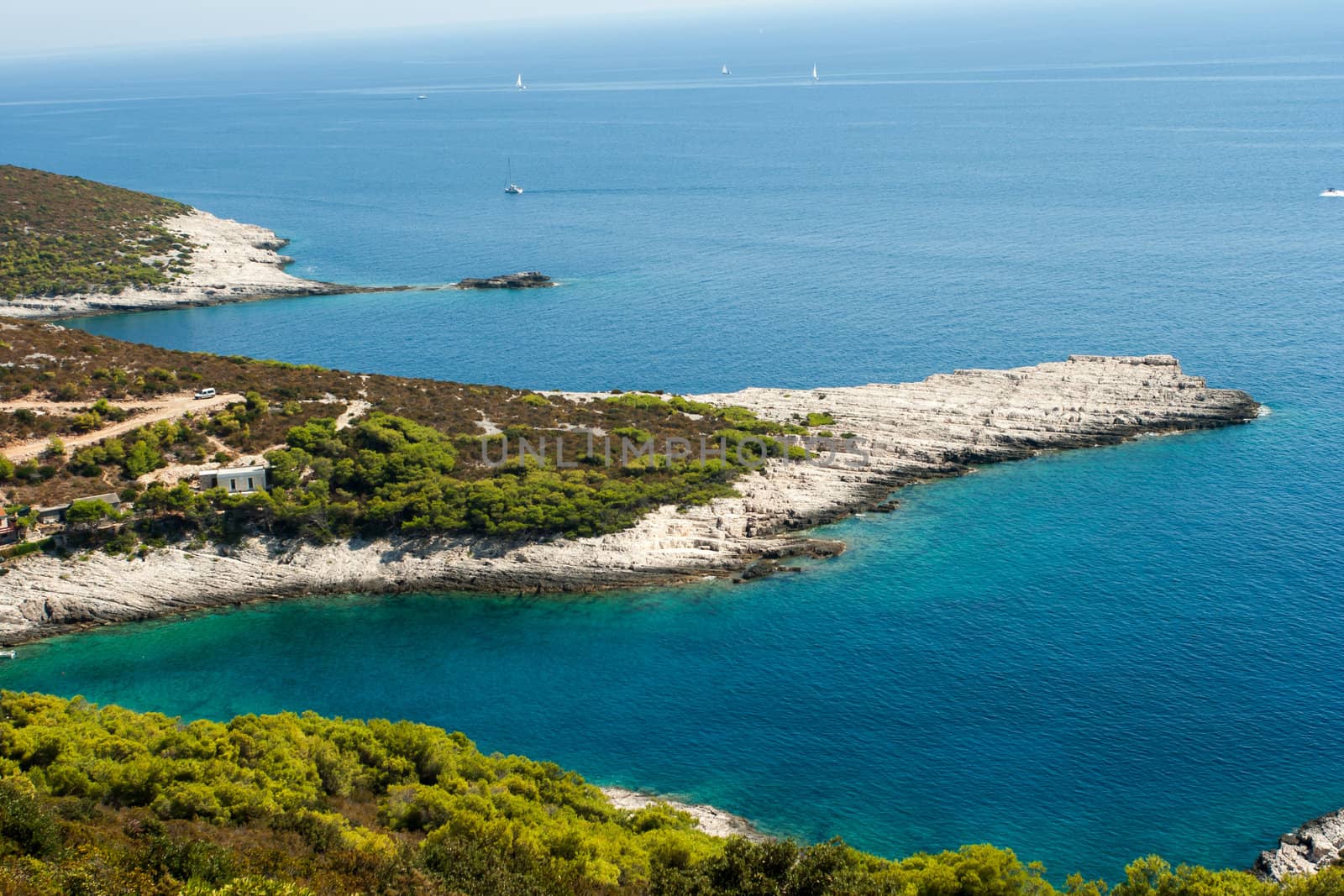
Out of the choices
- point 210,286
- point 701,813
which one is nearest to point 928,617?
point 701,813

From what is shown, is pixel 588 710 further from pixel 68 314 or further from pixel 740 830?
pixel 68 314

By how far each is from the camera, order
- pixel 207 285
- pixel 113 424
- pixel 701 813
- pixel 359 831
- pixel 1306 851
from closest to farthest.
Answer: pixel 359 831, pixel 1306 851, pixel 701 813, pixel 113 424, pixel 207 285

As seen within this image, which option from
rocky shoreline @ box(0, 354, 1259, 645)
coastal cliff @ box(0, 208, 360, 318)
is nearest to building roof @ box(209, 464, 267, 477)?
rocky shoreline @ box(0, 354, 1259, 645)

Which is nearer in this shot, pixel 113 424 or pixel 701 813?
pixel 701 813

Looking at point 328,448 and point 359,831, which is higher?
point 328,448

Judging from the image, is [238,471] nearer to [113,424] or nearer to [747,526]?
[113,424]

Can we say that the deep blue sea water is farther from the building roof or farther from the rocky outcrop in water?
the building roof

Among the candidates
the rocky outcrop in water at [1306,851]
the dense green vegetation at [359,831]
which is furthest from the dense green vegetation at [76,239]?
the rocky outcrop in water at [1306,851]
